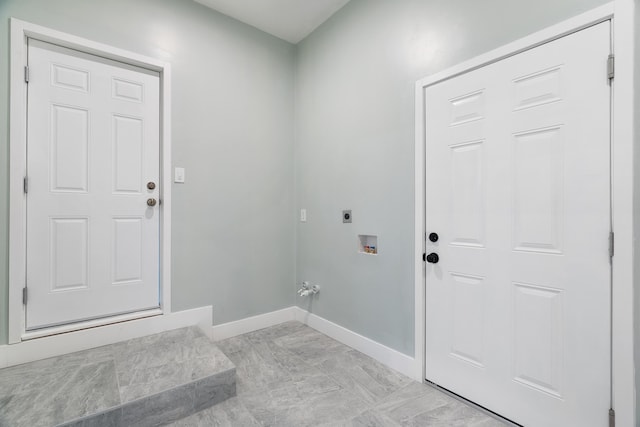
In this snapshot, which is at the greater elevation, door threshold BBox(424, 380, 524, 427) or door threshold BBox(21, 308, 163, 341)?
door threshold BBox(21, 308, 163, 341)

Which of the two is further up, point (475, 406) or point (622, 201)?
point (622, 201)

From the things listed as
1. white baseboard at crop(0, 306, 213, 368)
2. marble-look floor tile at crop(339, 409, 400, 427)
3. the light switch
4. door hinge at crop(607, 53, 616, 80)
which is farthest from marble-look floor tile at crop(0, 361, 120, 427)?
door hinge at crop(607, 53, 616, 80)

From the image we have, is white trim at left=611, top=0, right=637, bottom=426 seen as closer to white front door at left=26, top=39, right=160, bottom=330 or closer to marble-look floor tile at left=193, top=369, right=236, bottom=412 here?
marble-look floor tile at left=193, top=369, right=236, bottom=412

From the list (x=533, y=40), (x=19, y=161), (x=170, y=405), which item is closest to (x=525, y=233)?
(x=533, y=40)

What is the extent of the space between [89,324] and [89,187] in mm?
938

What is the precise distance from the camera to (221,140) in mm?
2559

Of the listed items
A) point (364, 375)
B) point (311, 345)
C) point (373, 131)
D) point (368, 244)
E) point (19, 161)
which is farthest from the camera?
point (311, 345)

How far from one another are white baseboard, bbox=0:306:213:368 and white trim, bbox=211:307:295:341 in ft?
0.34

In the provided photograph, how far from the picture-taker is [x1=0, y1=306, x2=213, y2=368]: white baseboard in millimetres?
1791

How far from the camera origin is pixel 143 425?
4.88 feet

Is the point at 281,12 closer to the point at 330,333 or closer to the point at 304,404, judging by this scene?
the point at 330,333

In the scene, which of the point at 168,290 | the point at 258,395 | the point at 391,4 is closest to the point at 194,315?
the point at 168,290

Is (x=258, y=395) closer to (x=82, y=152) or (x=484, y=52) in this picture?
(x=82, y=152)

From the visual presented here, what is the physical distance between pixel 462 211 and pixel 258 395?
5.34ft
